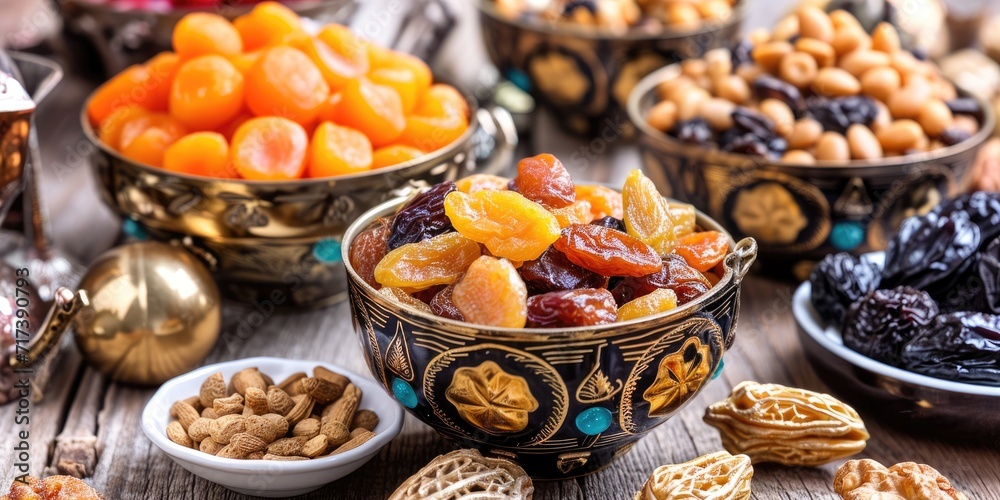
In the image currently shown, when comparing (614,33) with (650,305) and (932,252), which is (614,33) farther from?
(650,305)

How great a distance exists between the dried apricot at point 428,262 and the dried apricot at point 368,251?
0.19 feet

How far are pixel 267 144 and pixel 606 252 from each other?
0.63 metres

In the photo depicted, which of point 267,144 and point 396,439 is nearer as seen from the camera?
point 396,439

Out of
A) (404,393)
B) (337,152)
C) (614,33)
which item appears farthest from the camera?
(614,33)

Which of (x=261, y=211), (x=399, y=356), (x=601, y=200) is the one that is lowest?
(x=261, y=211)

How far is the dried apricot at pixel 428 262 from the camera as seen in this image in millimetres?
996

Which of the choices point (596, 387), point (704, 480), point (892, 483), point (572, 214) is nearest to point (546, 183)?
point (572, 214)

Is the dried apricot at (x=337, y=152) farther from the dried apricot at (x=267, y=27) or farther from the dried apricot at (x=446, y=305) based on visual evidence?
the dried apricot at (x=446, y=305)

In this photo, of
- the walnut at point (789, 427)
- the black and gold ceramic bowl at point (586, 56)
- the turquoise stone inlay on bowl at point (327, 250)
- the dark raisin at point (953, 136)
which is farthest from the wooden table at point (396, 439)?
the black and gold ceramic bowl at point (586, 56)

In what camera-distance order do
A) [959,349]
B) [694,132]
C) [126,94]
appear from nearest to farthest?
[959,349]
[126,94]
[694,132]

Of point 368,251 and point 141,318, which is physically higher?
point 368,251

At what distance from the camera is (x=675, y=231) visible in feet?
3.71

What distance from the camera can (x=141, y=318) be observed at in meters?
1.28

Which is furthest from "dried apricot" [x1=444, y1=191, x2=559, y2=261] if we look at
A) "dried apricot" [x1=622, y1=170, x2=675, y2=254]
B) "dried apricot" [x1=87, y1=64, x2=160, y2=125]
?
"dried apricot" [x1=87, y1=64, x2=160, y2=125]
